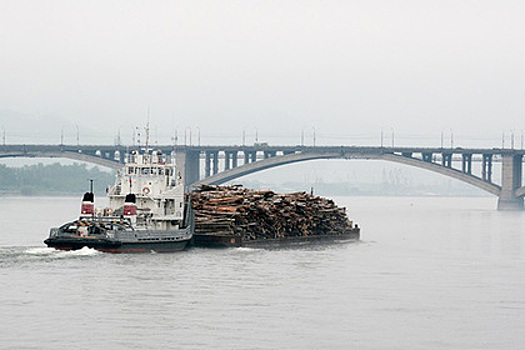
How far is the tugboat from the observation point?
4919 centimetres

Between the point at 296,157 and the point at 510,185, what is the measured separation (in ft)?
118

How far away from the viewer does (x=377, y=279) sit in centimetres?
4347

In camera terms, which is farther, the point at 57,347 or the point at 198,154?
the point at 198,154

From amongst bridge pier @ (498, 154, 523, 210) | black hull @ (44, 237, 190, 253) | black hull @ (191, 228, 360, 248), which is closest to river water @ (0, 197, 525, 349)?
black hull @ (44, 237, 190, 253)

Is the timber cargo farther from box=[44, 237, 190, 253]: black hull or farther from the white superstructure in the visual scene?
box=[44, 237, 190, 253]: black hull

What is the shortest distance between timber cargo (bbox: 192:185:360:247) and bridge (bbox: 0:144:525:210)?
91.9m

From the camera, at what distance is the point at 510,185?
172500mm

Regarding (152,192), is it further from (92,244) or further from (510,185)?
(510,185)

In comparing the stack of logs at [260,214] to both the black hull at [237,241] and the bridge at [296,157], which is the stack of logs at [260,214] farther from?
the bridge at [296,157]

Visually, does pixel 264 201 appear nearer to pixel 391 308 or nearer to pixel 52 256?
pixel 52 256

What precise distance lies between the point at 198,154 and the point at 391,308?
14226 centimetres

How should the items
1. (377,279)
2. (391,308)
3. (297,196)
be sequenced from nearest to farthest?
(391,308) < (377,279) < (297,196)

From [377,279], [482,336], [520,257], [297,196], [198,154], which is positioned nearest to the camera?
[482,336]

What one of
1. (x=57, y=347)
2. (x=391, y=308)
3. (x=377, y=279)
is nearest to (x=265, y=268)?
(x=377, y=279)
